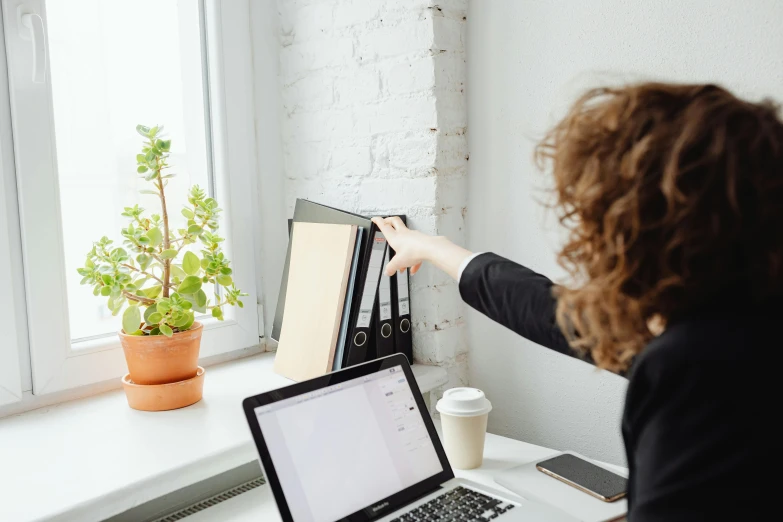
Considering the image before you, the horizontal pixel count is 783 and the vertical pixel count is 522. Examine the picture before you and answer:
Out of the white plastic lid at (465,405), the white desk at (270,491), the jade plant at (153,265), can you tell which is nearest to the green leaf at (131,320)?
the jade plant at (153,265)

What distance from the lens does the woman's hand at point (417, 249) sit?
1116mm

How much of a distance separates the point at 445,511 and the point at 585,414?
0.54 meters

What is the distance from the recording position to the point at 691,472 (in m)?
0.55

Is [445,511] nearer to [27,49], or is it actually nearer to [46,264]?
[46,264]

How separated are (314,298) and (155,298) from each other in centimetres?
33

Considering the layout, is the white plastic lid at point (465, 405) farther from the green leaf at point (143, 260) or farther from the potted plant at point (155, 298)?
the green leaf at point (143, 260)

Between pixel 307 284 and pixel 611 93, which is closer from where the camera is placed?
pixel 611 93

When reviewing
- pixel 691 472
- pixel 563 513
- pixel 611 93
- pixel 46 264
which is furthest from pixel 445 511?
pixel 46 264

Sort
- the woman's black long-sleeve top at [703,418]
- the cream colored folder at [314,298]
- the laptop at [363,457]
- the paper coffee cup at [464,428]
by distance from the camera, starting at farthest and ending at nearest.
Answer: the cream colored folder at [314,298], the paper coffee cup at [464,428], the laptop at [363,457], the woman's black long-sleeve top at [703,418]

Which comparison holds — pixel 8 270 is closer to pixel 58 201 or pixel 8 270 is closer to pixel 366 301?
pixel 58 201

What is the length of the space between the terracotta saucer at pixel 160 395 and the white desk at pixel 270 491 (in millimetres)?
231

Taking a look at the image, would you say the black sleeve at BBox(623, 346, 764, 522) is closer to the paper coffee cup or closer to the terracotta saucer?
the paper coffee cup

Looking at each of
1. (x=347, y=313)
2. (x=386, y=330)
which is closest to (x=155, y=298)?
(x=347, y=313)

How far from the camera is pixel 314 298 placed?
4.66 feet
